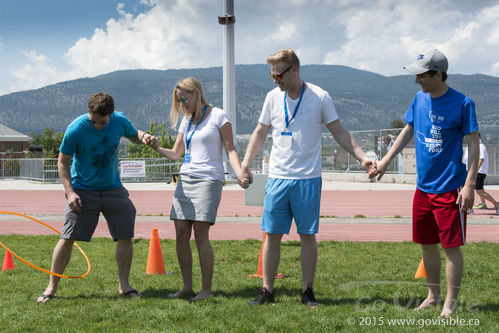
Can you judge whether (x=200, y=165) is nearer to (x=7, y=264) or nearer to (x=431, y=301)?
(x=431, y=301)

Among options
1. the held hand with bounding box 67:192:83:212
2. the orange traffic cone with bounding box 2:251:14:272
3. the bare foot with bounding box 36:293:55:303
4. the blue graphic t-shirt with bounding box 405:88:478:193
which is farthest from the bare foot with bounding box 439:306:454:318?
the orange traffic cone with bounding box 2:251:14:272

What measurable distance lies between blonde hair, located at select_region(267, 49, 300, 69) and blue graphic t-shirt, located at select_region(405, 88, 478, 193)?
3.81ft

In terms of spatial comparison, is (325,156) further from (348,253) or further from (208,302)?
(208,302)

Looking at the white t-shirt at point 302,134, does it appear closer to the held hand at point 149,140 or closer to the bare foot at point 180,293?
the held hand at point 149,140

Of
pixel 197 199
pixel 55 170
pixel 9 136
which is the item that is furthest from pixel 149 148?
pixel 197 199

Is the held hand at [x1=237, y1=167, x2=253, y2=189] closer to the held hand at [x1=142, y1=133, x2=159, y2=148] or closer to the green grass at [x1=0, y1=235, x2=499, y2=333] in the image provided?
the held hand at [x1=142, y1=133, x2=159, y2=148]

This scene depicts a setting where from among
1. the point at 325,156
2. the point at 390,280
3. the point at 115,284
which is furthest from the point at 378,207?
the point at 325,156

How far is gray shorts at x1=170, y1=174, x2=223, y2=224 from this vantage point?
508 centimetres

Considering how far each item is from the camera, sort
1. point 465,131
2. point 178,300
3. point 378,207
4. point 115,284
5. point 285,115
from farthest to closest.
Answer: point 378,207 → point 115,284 → point 178,300 → point 285,115 → point 465,131

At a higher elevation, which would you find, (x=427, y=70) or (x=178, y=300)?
(x=427, y=70)

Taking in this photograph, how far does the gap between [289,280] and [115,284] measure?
6.15 feet

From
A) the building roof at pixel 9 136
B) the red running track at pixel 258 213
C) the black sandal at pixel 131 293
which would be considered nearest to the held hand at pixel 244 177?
the black sandal at pixel 131 293

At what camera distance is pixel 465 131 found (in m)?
4.39

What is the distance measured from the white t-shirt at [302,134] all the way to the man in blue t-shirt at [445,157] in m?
0.77
